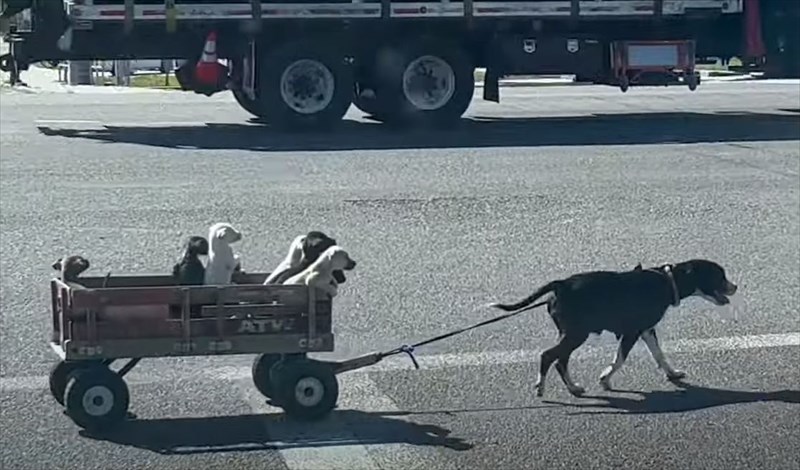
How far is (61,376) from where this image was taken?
6875 millimetres

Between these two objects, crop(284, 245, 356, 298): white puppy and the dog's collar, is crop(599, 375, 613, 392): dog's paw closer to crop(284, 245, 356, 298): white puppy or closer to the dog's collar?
the dog's collar

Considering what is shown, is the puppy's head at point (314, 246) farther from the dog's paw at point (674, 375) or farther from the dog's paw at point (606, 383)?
the dog's paw at point (674, 375)

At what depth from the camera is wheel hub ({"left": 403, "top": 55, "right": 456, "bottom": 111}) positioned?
18828mm

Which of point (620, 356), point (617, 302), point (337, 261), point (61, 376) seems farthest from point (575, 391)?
point (61, 376)

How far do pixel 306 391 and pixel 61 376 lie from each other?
1040 millimetres

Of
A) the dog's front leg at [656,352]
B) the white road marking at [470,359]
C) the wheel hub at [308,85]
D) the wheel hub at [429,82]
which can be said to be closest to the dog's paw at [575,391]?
the dog's front leg at [656,352]

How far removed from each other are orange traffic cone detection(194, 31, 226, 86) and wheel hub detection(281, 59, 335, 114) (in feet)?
2.63

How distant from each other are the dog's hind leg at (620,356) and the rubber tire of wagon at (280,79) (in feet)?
36.4

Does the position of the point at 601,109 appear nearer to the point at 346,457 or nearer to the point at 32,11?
the point at 32,11

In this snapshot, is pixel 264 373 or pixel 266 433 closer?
pixel 266 433

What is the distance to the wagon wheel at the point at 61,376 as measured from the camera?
6.80 m

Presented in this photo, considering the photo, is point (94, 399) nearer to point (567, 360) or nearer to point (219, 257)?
point (219, 257)

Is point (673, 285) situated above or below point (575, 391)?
above

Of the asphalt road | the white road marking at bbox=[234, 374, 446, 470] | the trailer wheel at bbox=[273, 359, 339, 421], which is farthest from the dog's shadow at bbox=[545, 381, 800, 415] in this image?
the trailer wheel at bbox=[273, 359, 339, 421]
